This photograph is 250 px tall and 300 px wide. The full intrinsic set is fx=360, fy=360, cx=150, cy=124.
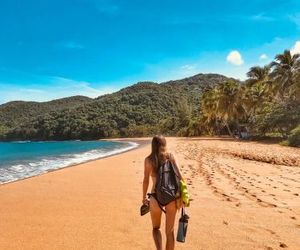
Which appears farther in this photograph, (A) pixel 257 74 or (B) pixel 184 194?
(A) pixel 257 74

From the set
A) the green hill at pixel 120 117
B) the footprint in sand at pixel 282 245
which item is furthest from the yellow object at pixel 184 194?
the green hill at pixel 120 117

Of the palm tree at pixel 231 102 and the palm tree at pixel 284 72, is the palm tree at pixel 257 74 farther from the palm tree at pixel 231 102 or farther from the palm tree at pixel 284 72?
the palm tree at pixel 284 72

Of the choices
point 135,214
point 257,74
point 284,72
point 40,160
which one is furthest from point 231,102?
point 135,214

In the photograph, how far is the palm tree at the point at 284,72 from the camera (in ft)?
142

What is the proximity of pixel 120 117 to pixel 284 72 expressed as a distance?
7654 centimetres

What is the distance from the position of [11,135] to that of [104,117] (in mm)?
45665

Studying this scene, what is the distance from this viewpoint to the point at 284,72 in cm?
4391

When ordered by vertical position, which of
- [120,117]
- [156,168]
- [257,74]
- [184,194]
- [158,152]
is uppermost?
[257,74]

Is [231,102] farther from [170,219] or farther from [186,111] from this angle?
[170,219]

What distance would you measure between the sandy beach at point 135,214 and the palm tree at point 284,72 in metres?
34.5

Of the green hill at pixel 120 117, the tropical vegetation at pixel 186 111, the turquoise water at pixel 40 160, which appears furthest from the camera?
the green hill at pixel 120 117

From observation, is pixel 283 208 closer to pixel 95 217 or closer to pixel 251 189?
pixel 251 189

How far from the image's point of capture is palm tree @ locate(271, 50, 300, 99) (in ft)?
142

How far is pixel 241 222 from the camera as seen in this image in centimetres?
621
